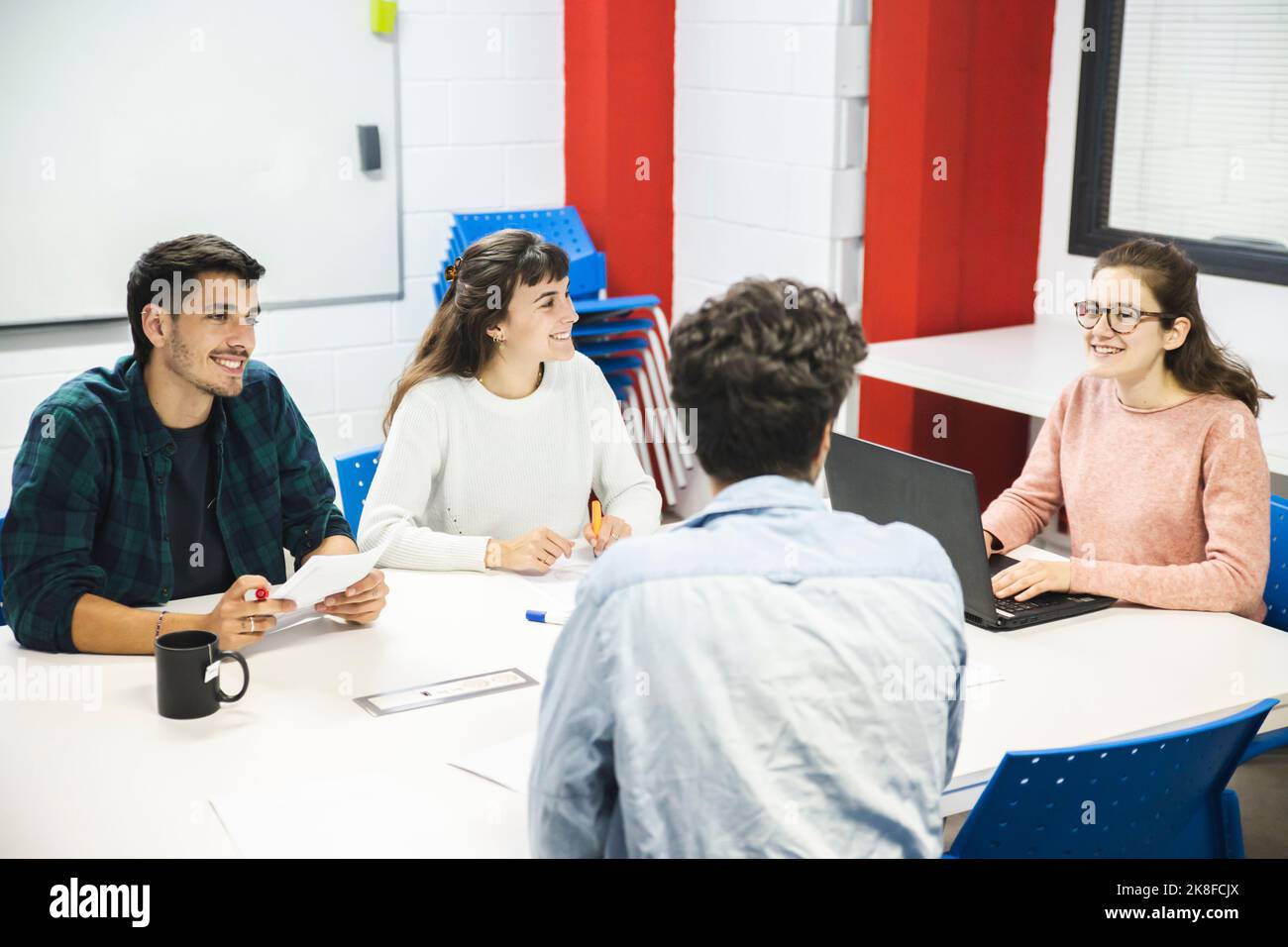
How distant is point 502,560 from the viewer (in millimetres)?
2369

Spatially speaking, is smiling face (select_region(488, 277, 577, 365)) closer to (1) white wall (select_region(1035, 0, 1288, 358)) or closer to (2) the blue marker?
(2) the blue marker

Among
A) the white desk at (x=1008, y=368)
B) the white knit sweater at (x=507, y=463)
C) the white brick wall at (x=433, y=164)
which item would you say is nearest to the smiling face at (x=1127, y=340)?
the white desk at (x=1008, y=368)

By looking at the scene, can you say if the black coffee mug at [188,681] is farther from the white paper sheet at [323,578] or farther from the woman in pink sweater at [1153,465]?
the woman in pink sweater at [1153,465]

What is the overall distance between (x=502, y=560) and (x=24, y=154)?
6.82ft

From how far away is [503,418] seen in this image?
2646 millimetres

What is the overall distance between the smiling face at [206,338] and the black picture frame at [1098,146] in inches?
99.0

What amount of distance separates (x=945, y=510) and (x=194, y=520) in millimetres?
1183

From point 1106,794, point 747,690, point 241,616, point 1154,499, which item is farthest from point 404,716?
point 1154,499

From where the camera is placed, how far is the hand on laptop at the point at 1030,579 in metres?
2.23

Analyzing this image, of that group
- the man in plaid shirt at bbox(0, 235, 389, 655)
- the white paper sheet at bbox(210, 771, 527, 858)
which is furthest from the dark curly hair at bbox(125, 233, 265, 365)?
the white paper sheet at bbox(210, 771, 527, 858)

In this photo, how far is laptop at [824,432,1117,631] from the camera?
6.82ft

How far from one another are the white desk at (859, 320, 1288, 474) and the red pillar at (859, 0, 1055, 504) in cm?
13

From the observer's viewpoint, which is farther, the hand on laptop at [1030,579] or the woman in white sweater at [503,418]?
the woman in white sweater at [503,418]
